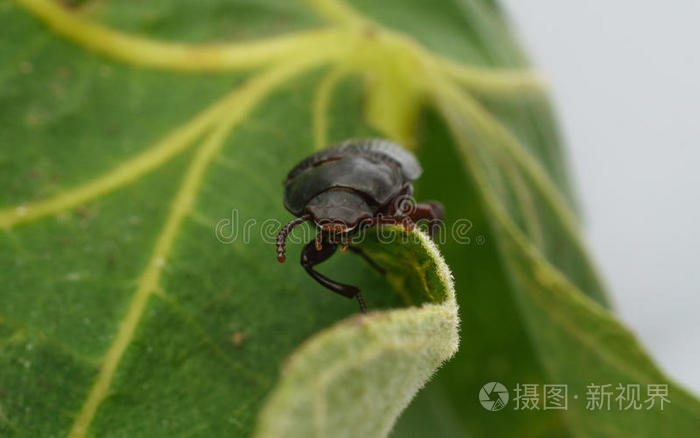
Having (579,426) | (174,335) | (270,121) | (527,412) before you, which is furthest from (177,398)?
(527,412)

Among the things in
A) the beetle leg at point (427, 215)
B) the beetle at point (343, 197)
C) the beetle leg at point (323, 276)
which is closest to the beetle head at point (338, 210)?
the beetle at point (343, 197)

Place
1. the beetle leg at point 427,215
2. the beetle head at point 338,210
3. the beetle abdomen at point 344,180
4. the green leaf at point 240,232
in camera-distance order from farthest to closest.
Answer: the beetle leg at point 427,215
the beetle abdomen at point 344,180
the beetle head at point 338,210
the green leaf at point 240,232

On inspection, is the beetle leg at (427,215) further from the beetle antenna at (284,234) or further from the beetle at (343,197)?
the beetle antenna at (284,234)

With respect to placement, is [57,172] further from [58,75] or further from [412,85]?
[412,85]

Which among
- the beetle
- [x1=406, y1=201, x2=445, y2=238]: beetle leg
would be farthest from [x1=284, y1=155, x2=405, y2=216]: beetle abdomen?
[x1=406, y1=201, x2=445, y2=238]: beetle leg

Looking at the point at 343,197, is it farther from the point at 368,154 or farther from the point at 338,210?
the point at 368,154

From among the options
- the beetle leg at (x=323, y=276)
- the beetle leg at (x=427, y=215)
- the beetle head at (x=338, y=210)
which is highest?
the beetle leg at (x=427, y=215)

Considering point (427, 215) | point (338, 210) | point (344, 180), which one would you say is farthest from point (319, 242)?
point (427, 215)

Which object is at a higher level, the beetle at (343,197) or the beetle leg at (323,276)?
the beetle at (343,197)
